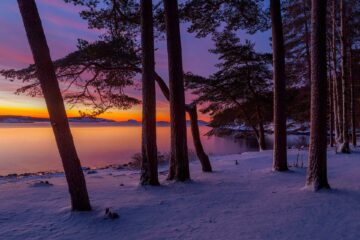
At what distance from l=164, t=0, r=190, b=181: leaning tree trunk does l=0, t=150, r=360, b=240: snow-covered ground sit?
63 centimetres

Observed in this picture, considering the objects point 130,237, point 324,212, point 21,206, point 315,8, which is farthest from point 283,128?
point 21,206

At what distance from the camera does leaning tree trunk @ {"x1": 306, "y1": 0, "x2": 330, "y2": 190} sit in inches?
276

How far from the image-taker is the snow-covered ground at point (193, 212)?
4.77 m

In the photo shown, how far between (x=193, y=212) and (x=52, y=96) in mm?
3410

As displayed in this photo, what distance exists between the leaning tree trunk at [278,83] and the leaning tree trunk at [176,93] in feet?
10.5

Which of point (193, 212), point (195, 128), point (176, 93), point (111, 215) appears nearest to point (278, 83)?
point (195, 128)

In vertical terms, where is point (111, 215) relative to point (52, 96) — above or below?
below

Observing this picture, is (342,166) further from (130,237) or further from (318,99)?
(130,237)

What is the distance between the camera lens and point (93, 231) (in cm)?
494

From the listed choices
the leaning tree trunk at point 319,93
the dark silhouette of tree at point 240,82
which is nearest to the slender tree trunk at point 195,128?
the leaning tree trunk at point 319,93

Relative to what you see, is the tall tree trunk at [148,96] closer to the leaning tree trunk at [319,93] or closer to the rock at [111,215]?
the rock at [111,215]

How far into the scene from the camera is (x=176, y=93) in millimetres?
8945

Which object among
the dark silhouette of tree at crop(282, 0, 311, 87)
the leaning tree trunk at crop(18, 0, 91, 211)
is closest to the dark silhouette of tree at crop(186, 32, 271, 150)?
the dark silhouette of tree at crop(282, 0, 311, 87)

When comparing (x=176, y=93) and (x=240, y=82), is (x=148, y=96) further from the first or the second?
(x=240, y=82)
